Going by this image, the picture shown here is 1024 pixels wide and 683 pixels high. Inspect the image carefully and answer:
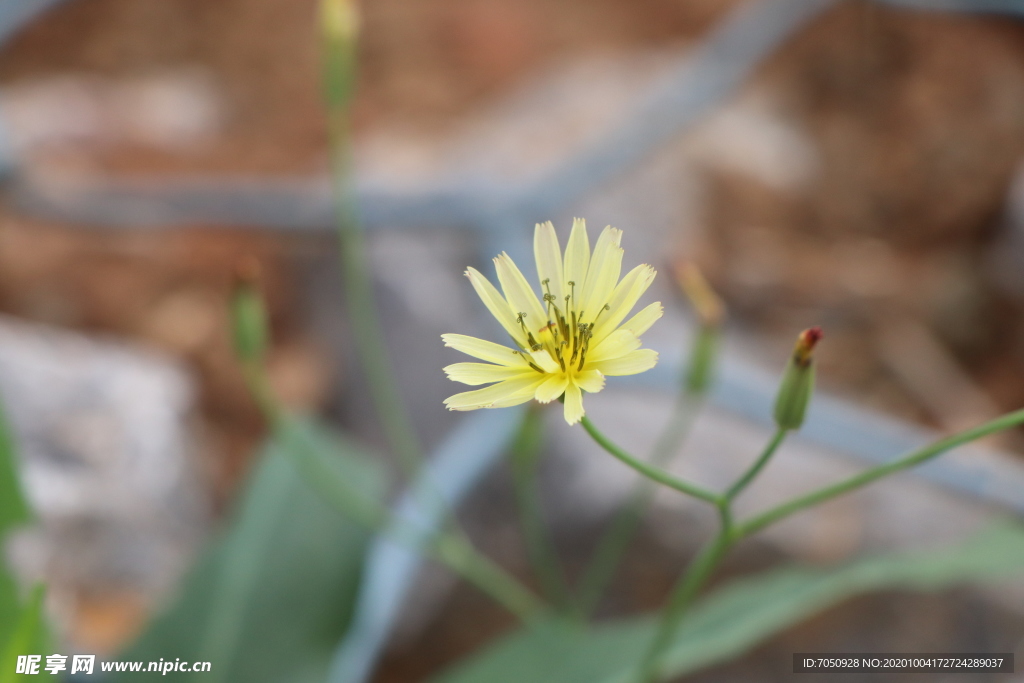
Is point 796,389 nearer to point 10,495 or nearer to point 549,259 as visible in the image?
point 549,259

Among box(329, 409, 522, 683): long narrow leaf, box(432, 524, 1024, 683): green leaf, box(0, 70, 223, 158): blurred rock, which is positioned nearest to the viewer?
box(432, 524, 1024, 683): green leaf

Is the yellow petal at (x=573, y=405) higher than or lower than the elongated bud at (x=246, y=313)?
lower

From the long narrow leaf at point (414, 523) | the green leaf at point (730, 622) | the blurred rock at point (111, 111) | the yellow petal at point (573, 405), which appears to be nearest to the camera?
the yellow petal at point (573, 405)

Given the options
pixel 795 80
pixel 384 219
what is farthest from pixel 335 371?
pixel 795 80

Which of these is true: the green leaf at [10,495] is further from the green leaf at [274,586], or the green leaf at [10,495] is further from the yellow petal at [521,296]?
the yellow petal at [521,296]

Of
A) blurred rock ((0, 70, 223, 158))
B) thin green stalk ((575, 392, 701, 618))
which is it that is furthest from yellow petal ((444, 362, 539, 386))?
blurred rock ((0, 70, 223, 158))

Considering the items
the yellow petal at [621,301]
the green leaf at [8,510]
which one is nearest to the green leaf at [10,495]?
the green leaf at [8,510]

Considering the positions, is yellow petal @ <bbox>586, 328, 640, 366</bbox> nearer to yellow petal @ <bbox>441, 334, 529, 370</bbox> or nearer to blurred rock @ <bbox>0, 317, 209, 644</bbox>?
yellow petal @ <bbox>441, 334, 529, 370</bbox>
